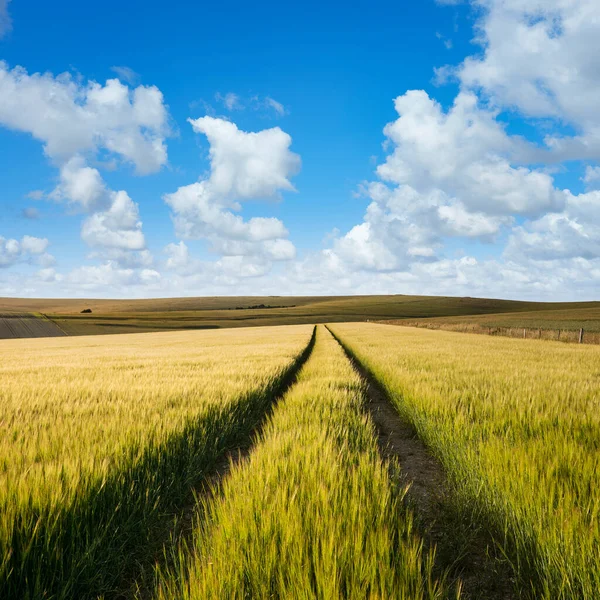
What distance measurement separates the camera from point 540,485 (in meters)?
2.48

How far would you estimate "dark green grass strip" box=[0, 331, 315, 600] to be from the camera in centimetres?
191

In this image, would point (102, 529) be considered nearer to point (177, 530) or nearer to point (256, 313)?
point (177, 530)

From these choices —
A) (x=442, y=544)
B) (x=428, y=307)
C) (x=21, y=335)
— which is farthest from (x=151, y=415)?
(x=428, y=307)

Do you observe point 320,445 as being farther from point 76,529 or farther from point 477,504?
point 76,529

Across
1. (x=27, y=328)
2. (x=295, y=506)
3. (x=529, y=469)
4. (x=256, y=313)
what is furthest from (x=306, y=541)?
(x=256, y=313)

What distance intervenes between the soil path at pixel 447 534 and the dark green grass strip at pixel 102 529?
192 cm

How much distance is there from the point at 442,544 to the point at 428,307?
418ft

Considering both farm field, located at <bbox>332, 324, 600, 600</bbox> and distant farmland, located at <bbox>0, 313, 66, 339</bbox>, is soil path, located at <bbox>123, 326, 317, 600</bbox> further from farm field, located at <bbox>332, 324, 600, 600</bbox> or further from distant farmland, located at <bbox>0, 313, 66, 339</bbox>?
distant farmland, located at <bbox>0, 313, 66, 339</bbox>

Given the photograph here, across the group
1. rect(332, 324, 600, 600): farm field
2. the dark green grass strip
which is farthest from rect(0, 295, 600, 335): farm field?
the dark green grass strip

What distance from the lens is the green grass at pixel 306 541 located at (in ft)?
5.18

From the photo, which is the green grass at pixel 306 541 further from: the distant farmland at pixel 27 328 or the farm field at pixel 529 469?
the distant farmland at pixel 27 328

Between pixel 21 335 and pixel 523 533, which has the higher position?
pixel 523 533

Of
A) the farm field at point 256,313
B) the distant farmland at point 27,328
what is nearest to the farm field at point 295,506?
the farm field at point 256,313

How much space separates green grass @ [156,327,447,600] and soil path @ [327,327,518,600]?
0.70ft
